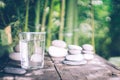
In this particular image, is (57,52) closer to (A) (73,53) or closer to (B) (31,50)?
(A) (73,53)

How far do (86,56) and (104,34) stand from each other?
922mm

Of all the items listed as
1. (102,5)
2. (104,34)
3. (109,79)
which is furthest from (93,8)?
(109,79)

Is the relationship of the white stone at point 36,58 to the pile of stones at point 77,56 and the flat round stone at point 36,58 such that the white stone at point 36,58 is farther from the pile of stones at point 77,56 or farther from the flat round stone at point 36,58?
the pile of stones at point 77,56

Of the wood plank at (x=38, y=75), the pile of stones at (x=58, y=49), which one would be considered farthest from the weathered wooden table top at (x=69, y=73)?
the pile of stones at (x=58, y=49)

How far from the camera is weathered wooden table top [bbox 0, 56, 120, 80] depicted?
128 cm

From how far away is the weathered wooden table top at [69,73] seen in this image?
1.28 m

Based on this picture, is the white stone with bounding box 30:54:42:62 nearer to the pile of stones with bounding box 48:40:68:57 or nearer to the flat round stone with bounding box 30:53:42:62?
the flat round stone with bounding box 30:53:42:62

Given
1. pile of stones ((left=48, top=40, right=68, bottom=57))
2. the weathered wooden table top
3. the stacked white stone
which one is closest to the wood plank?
the weathered wooden table top

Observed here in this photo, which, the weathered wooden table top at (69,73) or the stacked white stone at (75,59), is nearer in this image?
the weathered wooden table top at (69,73)

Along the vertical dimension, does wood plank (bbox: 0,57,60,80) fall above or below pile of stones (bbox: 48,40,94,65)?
below

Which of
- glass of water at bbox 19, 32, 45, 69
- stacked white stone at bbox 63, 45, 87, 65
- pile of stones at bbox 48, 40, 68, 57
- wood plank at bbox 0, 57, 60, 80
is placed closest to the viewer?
wood plank at bbox 0, 57, 60, 80

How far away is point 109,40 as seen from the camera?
2.69 metres

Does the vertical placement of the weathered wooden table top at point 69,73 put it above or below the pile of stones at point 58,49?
below

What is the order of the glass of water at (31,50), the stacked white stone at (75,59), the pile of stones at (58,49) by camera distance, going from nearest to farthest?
the glass of water at (31,50)
the stacked white stone at (75,59)
the pile of stones at (58,49)
